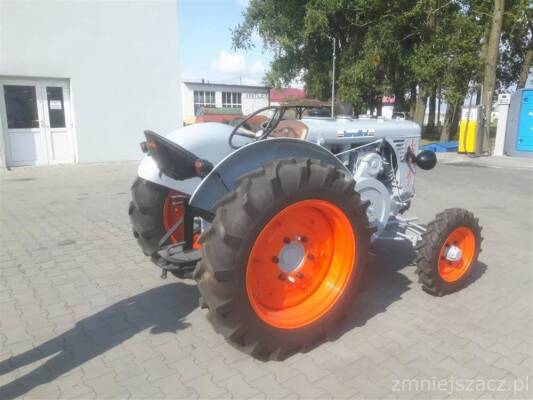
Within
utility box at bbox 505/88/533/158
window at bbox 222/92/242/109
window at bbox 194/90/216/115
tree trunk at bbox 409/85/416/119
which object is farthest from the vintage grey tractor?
window at bbox 222/92/242/109

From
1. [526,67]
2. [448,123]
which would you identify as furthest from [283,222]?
[526,67]

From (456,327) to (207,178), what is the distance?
2.00m

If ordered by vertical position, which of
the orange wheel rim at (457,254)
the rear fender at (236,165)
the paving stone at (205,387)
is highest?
the rear fender at (236,165)

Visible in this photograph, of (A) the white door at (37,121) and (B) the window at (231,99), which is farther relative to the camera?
(B) the window at (231,99)

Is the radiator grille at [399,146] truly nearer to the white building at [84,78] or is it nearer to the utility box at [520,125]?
the white building at [84,78]

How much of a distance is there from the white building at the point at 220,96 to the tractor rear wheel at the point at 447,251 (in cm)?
3368

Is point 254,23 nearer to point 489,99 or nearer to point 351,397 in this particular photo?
point 489,99

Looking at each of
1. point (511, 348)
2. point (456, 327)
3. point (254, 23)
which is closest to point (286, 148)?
point (456, 327)

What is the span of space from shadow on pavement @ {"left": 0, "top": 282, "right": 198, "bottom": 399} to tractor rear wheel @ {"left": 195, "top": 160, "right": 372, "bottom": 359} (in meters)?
0.81

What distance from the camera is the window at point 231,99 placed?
3975 cm

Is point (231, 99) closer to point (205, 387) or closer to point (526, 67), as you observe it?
point (526, 67)

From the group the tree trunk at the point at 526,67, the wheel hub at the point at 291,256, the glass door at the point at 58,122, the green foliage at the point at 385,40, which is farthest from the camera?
the tree trunk at the point at 526,67

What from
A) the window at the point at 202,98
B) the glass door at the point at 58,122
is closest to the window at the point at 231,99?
the window at the point at 202,98

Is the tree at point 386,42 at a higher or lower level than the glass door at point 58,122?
higher
